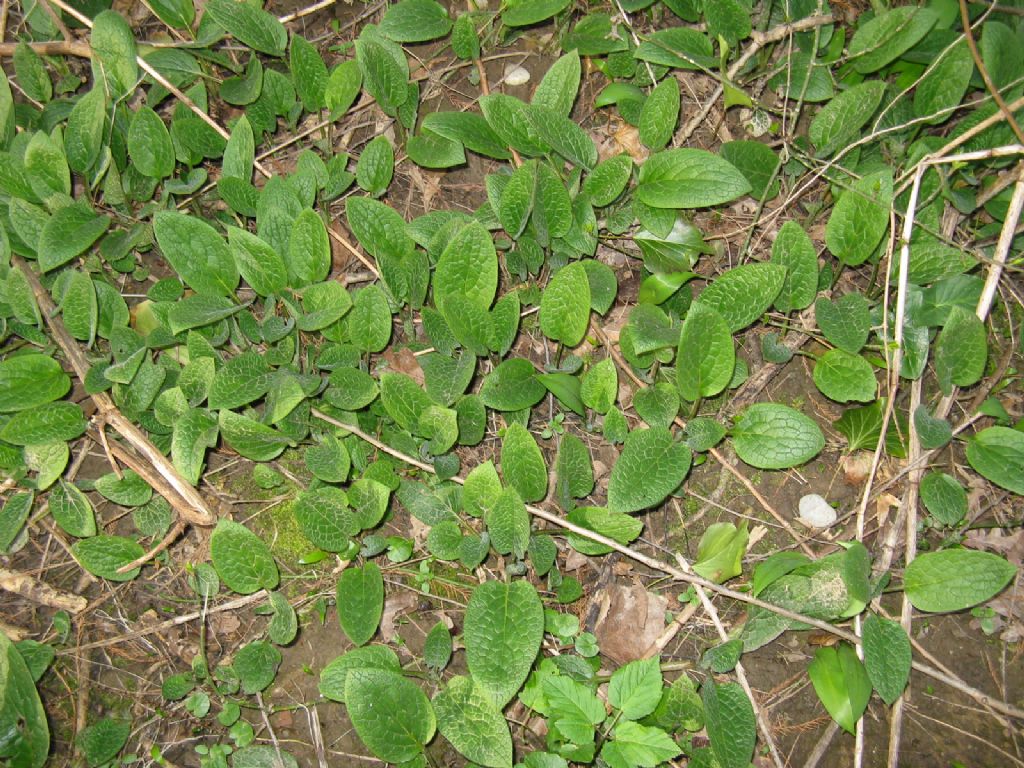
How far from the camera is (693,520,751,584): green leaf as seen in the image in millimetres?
2238

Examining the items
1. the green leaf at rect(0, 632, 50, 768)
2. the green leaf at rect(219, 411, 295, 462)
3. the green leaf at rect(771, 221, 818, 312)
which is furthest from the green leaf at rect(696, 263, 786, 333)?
the green leaf at rect(0, 632, 50, 768)

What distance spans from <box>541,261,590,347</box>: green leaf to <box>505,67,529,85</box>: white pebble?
3.27 feet

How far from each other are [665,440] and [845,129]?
4.34 feet

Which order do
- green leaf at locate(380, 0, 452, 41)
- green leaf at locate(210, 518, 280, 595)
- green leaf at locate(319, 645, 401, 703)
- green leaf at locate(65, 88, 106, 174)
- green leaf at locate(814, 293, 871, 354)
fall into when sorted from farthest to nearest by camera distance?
green leaf at locate(380, 0, 452, 41) < green leaf at locate(65, 88, 106, 174) < green leaf at locate(814, 293, 871, 354) < green leaf at locate(210, 518, 280, 595) < green leaf at locate(319, 645, 401, 703)

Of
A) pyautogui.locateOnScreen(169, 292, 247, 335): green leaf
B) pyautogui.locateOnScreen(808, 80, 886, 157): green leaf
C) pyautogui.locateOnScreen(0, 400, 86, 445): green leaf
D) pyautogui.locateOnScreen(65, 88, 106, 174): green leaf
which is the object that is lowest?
pyautogui.locateOnScreen(0, 400, 86, 445): green leaf

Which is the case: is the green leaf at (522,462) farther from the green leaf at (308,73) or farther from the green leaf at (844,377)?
the green leaf at (308,73)

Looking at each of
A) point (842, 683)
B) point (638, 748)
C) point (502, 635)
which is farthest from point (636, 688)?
point (842, 683)

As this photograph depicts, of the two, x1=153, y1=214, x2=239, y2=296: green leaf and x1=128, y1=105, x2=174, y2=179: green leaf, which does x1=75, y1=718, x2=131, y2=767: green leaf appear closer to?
x1=153, y1=214, x2=239, y2=296: green leaf

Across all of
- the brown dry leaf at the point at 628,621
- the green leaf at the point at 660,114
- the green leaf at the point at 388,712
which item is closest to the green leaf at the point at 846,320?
the green leaf at the point at 660,114

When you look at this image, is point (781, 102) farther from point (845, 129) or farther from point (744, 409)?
point (744, 409)

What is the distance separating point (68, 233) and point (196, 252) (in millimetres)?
442

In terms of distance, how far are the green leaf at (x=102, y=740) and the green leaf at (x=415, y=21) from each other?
2.57 metres

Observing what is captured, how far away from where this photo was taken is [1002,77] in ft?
8.37

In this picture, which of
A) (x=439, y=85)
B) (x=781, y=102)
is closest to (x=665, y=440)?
(x=781, y=102)
